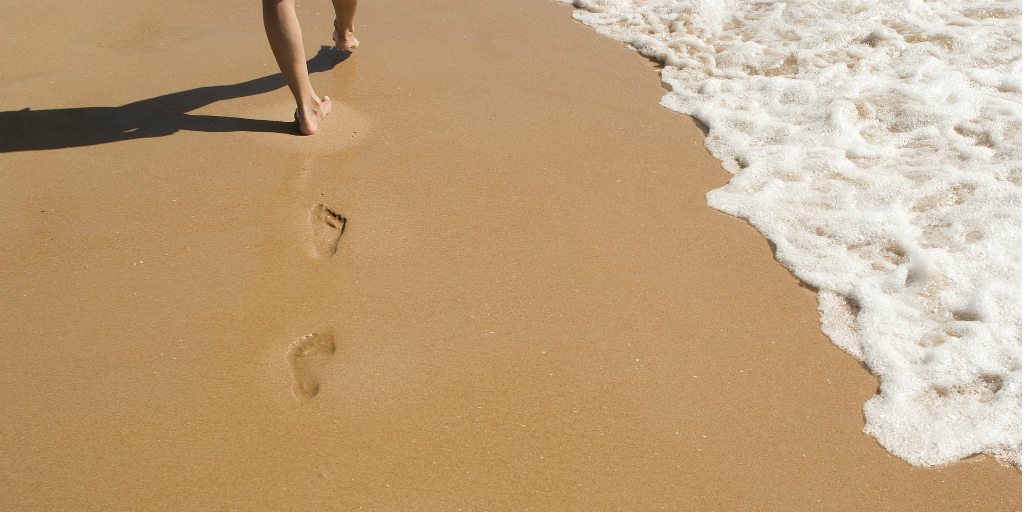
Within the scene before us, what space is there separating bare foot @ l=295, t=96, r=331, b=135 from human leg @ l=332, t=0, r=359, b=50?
52 cm

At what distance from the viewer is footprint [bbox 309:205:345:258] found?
87.4 inches

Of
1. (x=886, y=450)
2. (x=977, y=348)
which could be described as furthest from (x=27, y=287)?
(x=977, y=348)

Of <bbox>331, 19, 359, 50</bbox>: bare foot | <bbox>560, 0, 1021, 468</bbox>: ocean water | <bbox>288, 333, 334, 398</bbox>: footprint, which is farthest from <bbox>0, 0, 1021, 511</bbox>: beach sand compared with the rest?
<bbox>331, 19, 359, 50</bbox>: bare foot

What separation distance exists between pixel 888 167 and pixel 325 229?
2.26 metres

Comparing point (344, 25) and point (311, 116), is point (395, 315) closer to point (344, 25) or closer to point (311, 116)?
point (311, 116)

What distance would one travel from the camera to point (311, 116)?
275cm

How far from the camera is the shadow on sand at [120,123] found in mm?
2613

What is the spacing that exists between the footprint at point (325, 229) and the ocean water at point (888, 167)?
1368mm

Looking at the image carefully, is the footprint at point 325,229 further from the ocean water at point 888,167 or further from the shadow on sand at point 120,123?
the ocean water at point 888,167

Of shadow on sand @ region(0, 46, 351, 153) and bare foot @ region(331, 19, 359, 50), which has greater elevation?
bare foot @ region(331, 19, 359, 50)

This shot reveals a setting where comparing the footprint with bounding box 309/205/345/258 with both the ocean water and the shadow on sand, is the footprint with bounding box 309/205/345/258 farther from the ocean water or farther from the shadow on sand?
the ocean water

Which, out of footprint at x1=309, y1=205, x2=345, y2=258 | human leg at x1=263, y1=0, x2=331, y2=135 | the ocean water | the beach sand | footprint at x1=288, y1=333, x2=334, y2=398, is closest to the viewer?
the beach sand

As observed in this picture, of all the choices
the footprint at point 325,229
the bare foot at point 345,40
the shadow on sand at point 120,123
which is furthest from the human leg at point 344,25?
the footprint at point 325,229

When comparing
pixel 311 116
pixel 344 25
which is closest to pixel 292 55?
pixel 311 116
